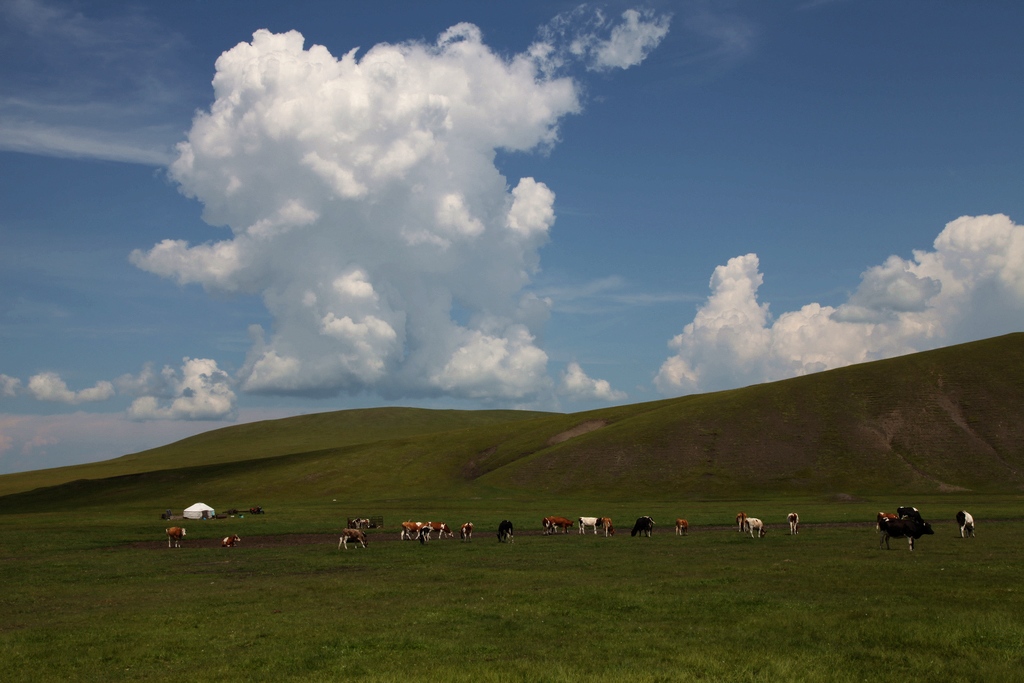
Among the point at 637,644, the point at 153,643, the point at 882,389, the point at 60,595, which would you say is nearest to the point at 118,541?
the point at 60,595

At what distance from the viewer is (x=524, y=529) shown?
63.1 meters

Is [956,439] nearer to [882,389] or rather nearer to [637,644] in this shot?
[882,389]

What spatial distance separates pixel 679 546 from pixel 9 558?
42.9 m

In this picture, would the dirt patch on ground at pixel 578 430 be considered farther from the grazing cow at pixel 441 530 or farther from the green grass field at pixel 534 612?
the green grass field at pixel 534 612

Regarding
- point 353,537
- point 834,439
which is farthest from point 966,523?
point 834,439

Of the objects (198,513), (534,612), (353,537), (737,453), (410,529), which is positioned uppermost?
(737,453)

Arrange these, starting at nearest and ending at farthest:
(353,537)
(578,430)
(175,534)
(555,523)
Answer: (353,537), (175,534), (555,523), (578,430)

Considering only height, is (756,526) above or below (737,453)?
below

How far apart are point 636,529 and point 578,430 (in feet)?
358

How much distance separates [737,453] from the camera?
124250 mm

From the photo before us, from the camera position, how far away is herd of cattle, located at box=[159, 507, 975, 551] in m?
39.1

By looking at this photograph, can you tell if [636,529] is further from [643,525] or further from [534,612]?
[534,612]

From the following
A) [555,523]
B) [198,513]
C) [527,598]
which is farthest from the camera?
[198,513]

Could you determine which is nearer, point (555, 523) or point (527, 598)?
point (527, 598)
